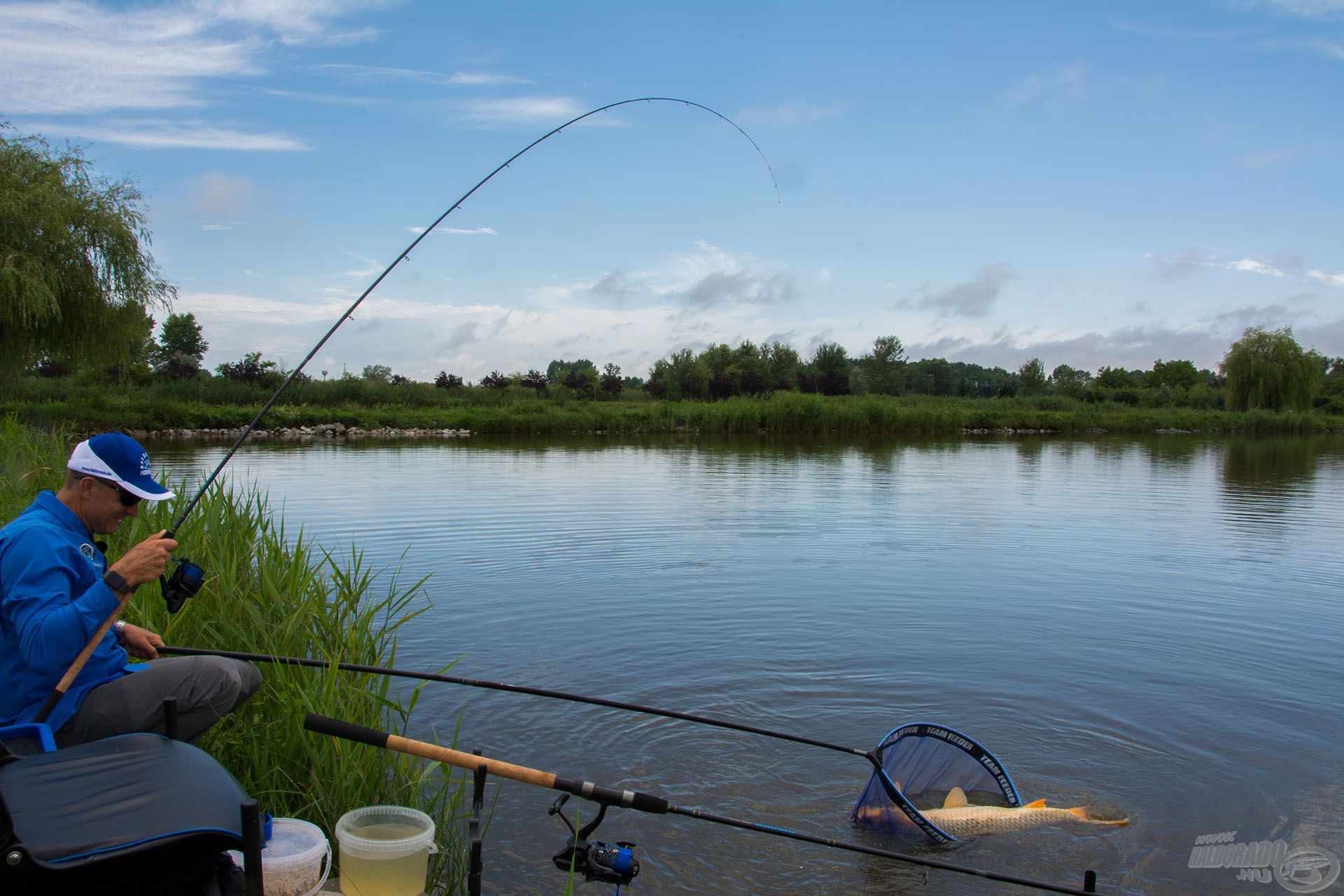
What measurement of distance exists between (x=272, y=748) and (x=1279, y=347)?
7189 centimetres

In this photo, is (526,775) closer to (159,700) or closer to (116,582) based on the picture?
(159,700)

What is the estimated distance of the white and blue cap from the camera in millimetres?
3398

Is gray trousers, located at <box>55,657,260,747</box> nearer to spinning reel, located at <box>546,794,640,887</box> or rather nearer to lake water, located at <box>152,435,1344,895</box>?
spinning reel, located at <box>546,794,640,887</box>

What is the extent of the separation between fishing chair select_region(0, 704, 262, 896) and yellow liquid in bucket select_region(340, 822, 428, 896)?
32.3 inches

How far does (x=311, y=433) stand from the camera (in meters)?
43.6

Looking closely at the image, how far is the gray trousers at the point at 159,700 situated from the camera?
3.34m

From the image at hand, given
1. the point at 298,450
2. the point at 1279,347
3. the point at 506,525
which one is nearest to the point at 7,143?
the point at 298,450

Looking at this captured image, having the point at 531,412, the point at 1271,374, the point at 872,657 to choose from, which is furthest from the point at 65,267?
the point at 1271,374

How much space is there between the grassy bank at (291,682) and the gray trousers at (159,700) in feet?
1.83

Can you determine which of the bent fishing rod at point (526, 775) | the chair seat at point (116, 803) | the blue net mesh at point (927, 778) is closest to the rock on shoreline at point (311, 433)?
the blue net mesh at point (927, 778)

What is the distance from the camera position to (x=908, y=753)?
16.9 feet

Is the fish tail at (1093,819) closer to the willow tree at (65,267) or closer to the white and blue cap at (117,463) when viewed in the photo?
the white and blue cap at (117,463)

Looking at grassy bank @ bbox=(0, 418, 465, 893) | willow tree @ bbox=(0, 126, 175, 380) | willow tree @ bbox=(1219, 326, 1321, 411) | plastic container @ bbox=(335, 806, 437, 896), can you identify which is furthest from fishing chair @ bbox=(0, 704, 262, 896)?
willow tree @ bbox=(1219, 326, 1321, 411)

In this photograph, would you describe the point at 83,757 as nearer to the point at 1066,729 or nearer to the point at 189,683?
the point at 189,683
